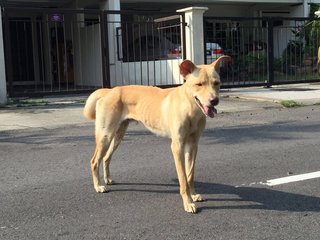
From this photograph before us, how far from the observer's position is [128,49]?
18.2m

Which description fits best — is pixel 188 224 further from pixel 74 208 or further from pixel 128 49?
pixel 128 49

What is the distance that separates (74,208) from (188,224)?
1.11 meters

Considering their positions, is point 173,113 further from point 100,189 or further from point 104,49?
point 104,49

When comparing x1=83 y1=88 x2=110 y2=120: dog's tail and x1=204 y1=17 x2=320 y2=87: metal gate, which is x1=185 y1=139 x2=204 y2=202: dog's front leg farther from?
x1=204 y1=17 x2=320 y2=87: metal gate

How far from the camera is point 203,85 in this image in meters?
4.29

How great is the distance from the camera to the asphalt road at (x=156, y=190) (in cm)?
415

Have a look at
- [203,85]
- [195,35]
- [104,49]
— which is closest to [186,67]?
[203,85]

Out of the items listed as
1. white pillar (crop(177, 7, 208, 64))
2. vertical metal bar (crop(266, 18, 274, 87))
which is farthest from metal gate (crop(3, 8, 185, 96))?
vertical metal bar (crop(266, 18, 274, 87))

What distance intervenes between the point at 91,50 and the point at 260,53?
6208 mm

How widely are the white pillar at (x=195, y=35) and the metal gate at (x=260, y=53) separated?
1742 millimetres

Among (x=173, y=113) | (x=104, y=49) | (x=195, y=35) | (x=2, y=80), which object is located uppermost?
(x=195, y=35)

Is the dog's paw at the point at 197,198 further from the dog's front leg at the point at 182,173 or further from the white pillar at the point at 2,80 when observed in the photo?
the white pillar at the point at 2,80

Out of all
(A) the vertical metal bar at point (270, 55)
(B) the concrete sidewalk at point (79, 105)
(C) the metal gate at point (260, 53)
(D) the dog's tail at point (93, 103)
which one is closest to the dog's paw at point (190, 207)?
(D) the dog's tail at point (93, 103)

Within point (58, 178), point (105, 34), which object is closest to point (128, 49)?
point (105, 34)
